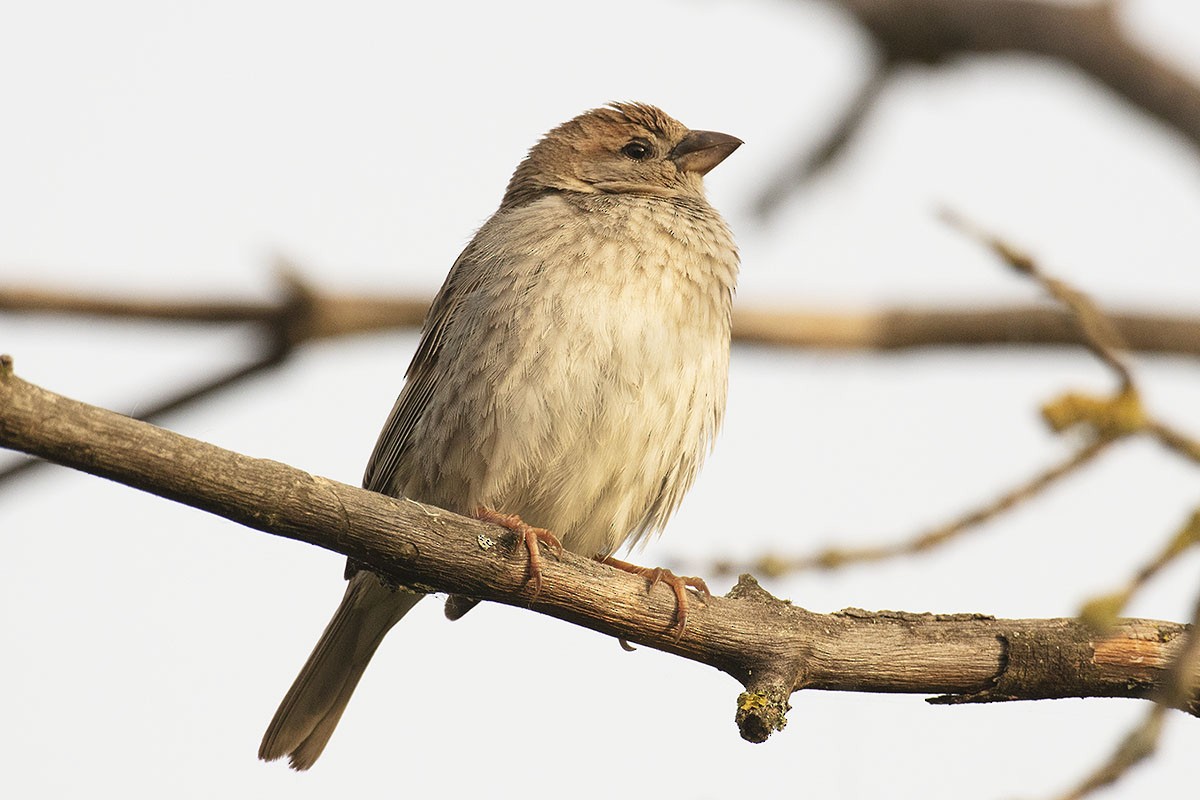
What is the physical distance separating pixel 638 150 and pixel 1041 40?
5232 mm

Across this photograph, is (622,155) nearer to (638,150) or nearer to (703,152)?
(638,150)

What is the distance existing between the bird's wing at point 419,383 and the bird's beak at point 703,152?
1.30 metres

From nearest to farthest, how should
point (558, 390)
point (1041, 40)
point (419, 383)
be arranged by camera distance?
1. point (1041, 40)
2. point (558, 390)
3. point (419, 383)

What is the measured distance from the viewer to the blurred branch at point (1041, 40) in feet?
6.20

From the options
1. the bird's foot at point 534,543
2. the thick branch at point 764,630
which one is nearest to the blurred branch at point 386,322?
the thick branch at point 764,630

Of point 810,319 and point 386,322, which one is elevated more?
point 810,319

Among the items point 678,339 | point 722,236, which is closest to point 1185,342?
point 678,339

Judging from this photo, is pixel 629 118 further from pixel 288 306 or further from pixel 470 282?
pixel 288 306

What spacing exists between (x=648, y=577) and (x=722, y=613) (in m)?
0.33

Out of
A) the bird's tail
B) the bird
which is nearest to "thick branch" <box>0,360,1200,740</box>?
the bird

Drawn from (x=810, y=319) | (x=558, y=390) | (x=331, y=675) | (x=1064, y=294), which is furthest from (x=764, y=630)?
(x=331, y=675)

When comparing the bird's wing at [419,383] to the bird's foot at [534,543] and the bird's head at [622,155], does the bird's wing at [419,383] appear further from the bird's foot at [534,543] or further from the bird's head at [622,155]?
the bird's foot at [534,543]

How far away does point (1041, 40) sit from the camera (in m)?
1.99

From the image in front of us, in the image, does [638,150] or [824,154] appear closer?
[824,154]
